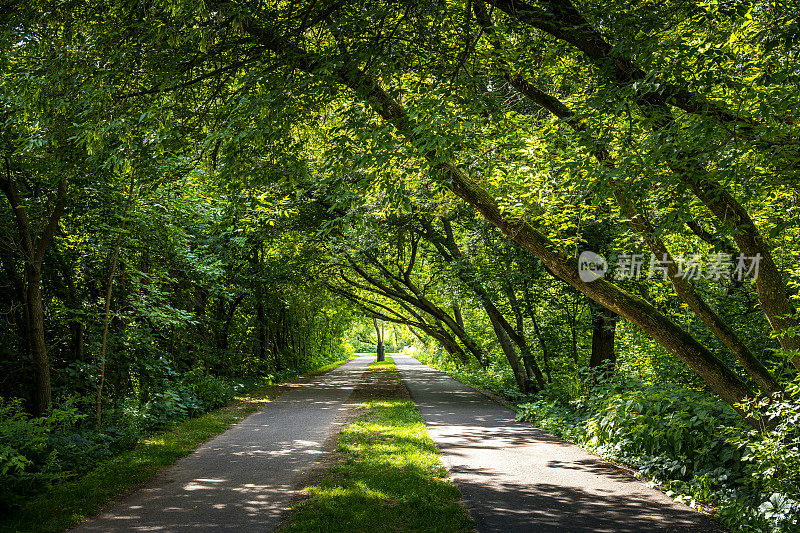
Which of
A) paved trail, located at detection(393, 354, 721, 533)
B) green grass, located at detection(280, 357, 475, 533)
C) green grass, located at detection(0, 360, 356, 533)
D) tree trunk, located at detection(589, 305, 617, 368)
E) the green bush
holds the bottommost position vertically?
paved trail, located at detection(393, 354, 721, 533)

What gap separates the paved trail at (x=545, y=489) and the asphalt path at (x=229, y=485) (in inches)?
87.5

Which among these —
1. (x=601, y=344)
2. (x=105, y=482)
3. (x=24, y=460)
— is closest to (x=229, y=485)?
(x=105, y=482)

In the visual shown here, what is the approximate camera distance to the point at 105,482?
6.48 meters

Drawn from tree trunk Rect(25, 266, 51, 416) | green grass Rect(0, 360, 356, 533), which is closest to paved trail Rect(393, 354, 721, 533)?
green grass Rect(0, 360, 356, 533)

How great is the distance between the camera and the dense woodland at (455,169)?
16.3 ft

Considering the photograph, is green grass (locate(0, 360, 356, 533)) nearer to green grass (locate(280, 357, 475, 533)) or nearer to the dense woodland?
the dense woodland

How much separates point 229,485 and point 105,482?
60.8 inches
